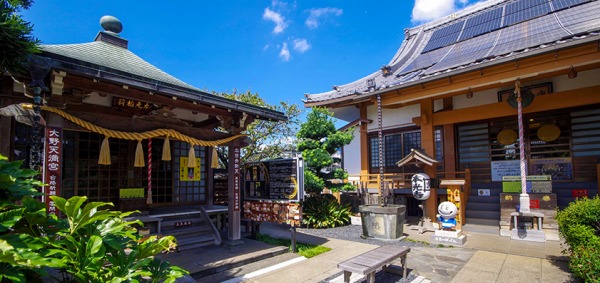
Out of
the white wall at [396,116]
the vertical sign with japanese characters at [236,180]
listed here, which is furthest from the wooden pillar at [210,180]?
the white wall at [396,116]

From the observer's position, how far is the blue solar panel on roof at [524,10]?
13.1m

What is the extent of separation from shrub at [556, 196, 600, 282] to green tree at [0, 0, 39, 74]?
8520 millimetres

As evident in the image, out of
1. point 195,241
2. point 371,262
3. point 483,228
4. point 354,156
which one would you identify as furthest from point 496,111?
point 195,241

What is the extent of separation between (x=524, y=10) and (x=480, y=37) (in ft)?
7.71

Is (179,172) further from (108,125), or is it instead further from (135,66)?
(108,125)

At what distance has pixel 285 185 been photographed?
8445 millimetres

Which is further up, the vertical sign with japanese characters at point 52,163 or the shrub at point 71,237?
the vertical sign with japanese characters at point 52,163

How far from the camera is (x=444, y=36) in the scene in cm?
1591

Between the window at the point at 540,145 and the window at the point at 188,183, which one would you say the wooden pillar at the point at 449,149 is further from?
the window at the point at 188,183

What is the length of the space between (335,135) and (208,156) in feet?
15.5

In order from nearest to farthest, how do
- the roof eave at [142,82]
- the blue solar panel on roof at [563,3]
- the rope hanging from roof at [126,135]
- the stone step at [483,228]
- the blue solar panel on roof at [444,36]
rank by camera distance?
the roof eave at [142,82] < the rope hanging from roof at [126,135] < the stone step at [483,228] < the blue solar panel on roof at [563,3] < the blue solar panel on roof at [444,36]

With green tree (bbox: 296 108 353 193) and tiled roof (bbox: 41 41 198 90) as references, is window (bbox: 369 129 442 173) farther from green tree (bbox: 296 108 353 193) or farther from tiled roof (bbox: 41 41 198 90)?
tiled roof (bbox: 41 41 198 90)

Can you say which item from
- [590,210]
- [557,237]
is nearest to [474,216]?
[557,237]

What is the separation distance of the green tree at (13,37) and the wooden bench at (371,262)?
536 centimetres
